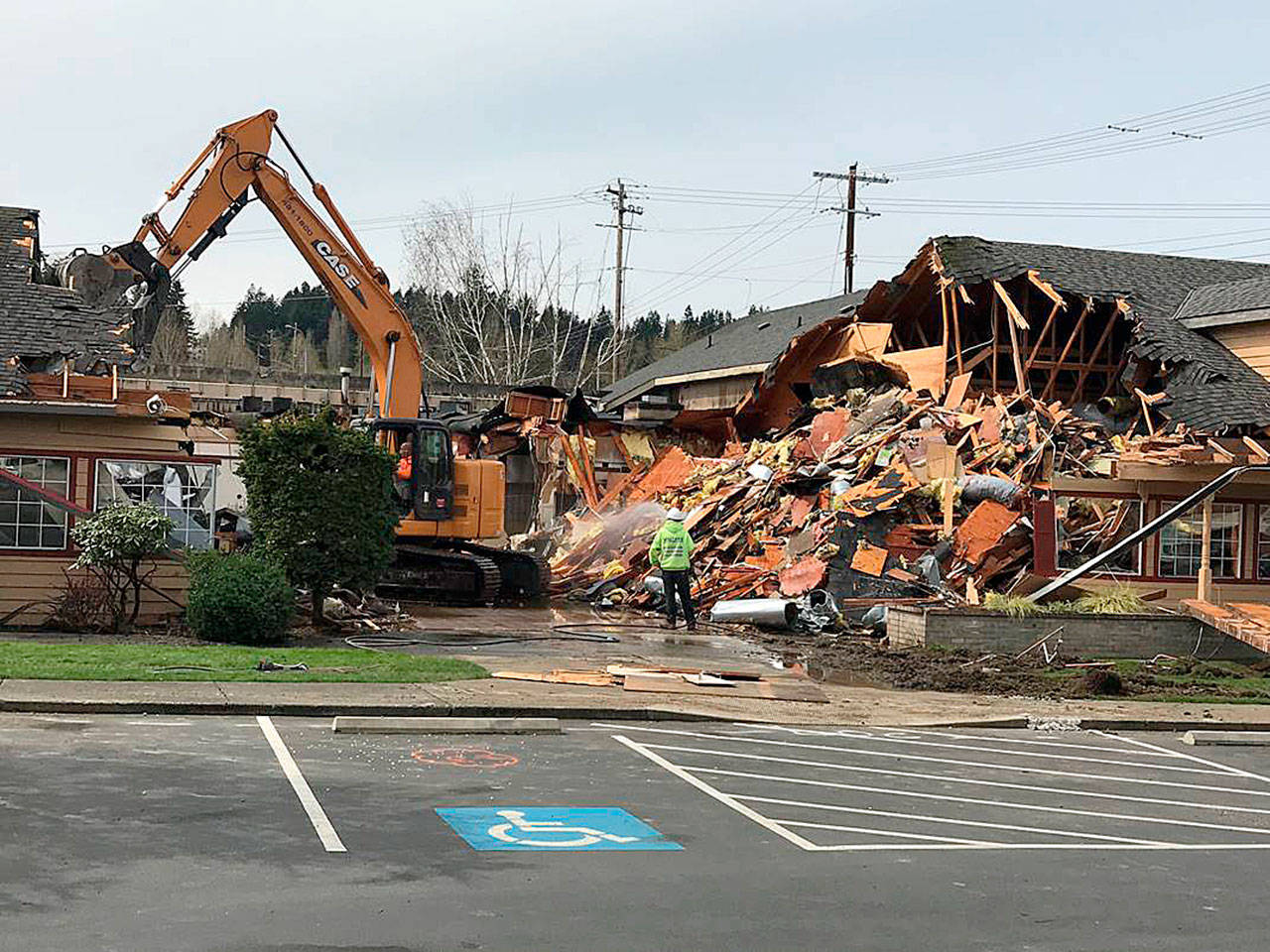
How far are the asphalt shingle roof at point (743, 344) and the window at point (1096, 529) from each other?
13.8 m

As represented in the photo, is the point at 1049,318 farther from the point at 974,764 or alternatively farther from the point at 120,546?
the point at 974,764

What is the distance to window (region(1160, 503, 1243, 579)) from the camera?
24.2 m

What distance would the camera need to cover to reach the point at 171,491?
21391mm

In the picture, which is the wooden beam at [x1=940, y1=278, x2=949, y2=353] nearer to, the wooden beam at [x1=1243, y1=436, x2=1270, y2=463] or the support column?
the wooden beam at [x1=1243, y1=436, x2=1270, y2=463]

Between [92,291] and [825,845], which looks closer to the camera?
[825,845]

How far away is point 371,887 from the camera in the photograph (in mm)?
8094

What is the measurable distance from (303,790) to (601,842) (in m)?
2.32

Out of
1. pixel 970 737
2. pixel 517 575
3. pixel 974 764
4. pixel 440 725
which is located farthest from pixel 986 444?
pixel 440 725

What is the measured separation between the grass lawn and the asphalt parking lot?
209 centimetres

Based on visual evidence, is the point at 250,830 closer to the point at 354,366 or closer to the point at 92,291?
the point at 92,291

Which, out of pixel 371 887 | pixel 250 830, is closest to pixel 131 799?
pixel 250 830

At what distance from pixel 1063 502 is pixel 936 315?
8.20m

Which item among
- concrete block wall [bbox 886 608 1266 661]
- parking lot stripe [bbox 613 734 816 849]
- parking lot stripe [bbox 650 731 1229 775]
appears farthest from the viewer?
concrete block wall [bbox 886 608 1266 661]

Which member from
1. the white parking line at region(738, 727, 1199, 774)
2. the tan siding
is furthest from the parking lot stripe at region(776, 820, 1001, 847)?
the tan siding
